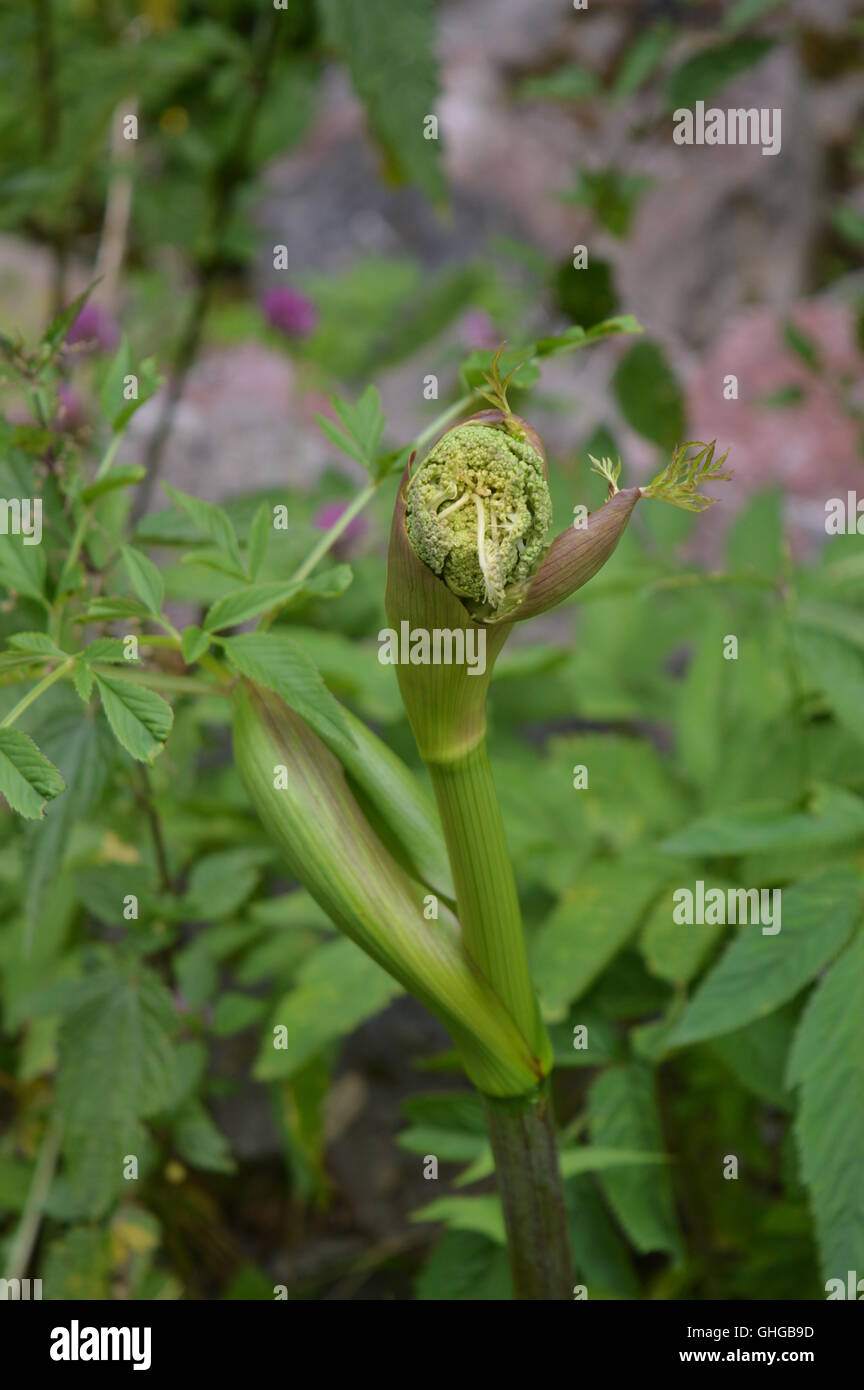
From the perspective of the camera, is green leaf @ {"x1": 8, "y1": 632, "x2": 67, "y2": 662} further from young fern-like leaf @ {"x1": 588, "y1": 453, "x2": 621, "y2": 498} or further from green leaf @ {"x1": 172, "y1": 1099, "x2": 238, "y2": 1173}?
green leaf @ {"x1": 172, "y1": 1099, "x2": 238, "y2": 1173}

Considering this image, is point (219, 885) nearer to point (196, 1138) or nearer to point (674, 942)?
point (196, 1138)

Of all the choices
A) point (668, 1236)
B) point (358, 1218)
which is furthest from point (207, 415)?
point (668, 1236)

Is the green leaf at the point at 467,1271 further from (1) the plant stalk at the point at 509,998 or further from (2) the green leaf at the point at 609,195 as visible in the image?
(2) the green leaf at the point at 609,195

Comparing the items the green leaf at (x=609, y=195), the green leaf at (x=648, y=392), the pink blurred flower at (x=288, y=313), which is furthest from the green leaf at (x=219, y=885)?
the pink blurred flower at (x=288, y=313)

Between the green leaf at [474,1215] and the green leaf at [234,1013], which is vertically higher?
the green leaf at [234,1013]

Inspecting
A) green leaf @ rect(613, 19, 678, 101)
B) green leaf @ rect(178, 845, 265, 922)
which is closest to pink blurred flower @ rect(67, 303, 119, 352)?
green leaf @ rect(613, 19, 678, 101)

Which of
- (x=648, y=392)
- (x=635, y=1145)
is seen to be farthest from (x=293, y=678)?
(x=648, y=392)

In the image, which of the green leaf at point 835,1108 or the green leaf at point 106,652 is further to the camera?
the green leaf at point 835,1108

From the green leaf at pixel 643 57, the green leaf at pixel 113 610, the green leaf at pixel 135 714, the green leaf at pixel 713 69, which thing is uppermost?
the green leaf at pixel 643 57
